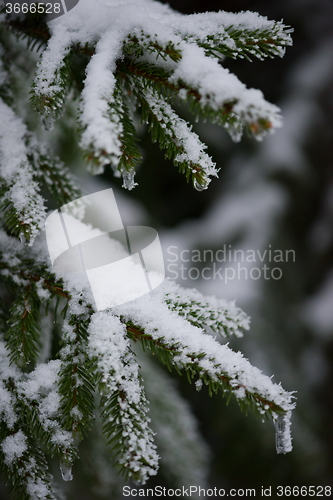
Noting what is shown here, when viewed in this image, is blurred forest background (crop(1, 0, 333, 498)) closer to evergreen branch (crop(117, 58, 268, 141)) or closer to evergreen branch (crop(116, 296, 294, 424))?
evergreen branch (crop(117, 58, 268, 141))

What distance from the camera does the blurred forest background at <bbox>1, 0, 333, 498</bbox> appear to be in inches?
85.1

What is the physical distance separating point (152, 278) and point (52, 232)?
0.31 m

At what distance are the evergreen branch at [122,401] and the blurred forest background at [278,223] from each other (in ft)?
4.95

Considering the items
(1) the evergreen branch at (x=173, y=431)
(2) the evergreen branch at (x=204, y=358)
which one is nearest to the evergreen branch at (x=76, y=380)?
(2) the evergreen branch at (x=204, y=358)

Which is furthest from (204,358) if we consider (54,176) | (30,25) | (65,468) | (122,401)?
(30,25)

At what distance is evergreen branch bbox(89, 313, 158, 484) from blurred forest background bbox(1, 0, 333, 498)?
59.4 inches

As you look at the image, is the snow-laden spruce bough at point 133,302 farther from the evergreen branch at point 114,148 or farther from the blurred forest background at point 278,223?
the blurred forest background at point 278,223

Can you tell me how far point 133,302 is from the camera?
749mm

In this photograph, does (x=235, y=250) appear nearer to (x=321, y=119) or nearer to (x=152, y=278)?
(x=321, y=119)

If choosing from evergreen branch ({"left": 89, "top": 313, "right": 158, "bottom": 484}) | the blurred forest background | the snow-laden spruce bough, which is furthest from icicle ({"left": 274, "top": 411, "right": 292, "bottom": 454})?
the blurred forest background

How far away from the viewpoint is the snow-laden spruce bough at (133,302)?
57 centimetres

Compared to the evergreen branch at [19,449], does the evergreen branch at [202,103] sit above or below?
above

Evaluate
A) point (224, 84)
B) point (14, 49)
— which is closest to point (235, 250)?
point (14, 49)

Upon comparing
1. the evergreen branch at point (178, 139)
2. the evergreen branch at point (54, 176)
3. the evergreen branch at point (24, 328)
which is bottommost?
the evergreen branch at point (24, 328)
